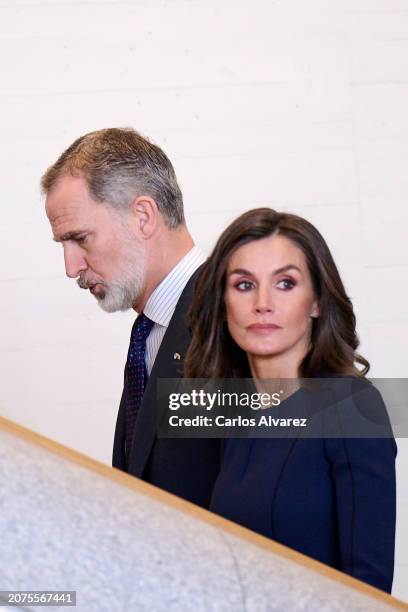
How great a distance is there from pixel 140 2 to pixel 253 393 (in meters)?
2.55

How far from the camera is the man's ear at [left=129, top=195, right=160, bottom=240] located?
2.08m

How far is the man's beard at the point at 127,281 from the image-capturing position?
2.00m

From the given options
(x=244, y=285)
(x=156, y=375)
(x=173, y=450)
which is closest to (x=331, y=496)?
(x=244, y=285)

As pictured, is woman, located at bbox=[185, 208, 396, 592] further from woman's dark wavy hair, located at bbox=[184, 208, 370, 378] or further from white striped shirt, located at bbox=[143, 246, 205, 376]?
white striped shirt, located at bbox=[143, 246, 205, 376]

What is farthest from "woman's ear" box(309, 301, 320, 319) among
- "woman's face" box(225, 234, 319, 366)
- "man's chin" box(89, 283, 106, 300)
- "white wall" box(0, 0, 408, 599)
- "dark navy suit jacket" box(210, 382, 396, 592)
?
"white wall" box(0, 0, 408, 599)

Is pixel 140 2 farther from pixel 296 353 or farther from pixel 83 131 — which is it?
pixel 296 353

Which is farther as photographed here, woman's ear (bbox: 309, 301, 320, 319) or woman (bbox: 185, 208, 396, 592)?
woman's ear (bbox: 309, 301, 320, 319)

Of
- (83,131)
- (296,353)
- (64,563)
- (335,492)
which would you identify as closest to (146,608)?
(64,563)

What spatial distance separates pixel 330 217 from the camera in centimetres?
371

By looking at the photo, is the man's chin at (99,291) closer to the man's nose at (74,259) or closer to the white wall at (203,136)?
the man's nose at (74,259)

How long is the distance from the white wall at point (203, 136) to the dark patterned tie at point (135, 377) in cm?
174

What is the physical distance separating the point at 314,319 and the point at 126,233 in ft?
2.48

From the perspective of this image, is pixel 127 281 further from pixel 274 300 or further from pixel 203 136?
pixel 203 136

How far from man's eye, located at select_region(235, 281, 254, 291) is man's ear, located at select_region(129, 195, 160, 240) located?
2.33 ft
